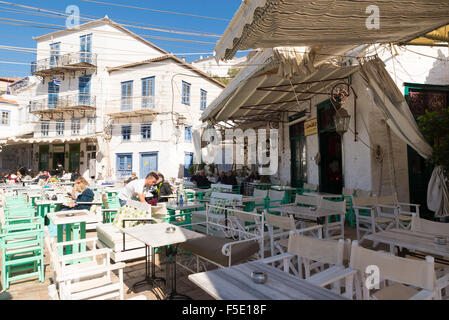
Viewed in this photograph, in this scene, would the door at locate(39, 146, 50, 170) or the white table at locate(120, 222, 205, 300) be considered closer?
the white table at locate(120, 222, 205, 300)

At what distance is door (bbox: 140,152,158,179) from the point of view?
1920 centimetres

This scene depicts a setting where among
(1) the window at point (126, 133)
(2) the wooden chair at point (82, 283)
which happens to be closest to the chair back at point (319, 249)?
(2) the wooden chair at point (82, 283)

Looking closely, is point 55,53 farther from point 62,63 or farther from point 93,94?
point 93,94

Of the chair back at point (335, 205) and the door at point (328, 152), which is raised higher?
the door at point (328, 152)

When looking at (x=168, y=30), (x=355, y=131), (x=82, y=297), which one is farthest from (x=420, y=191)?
(x=168, y=30)

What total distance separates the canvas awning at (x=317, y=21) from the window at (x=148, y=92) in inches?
665

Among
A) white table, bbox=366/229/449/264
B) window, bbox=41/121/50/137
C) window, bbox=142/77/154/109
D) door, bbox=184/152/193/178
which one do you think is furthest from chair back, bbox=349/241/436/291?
window, bbox=41/121/50/137

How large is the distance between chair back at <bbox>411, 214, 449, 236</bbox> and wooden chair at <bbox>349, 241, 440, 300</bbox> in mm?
1205

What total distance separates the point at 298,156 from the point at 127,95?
589 inches

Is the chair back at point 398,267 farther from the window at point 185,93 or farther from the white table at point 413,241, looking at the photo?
the window at point 185,93

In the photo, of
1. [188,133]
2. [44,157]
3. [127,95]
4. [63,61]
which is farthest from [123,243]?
[44,157]

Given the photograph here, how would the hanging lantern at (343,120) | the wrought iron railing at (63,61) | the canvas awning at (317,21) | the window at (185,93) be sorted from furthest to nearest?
1. the wrought iron railing at (63,61)
2. the window at (185,93)
3. the hanging lantern at (343,120)
4. the canvas awning at (317,21)

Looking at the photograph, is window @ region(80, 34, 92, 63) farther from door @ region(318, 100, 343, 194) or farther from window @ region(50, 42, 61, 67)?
door @ region(318, 100, 343, 194)

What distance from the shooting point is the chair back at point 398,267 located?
1.78 meters
